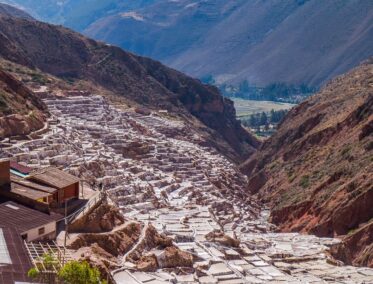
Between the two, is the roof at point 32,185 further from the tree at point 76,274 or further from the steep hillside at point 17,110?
the steep hillside at point 17,110

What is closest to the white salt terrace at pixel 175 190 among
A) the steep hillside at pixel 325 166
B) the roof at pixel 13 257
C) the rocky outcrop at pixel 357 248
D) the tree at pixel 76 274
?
the rocky outcrop at pixel 357 248

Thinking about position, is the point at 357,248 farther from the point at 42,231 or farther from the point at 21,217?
the point at 21,217

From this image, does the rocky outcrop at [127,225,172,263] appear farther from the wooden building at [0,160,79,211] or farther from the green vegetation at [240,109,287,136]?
the green vegetation at [240,109,287,136]

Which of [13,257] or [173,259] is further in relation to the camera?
[173,259]

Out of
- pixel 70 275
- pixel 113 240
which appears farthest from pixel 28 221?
pixel 70 275

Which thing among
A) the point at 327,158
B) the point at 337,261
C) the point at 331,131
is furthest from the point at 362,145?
the point at 337,261

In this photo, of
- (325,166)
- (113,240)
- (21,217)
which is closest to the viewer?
(21,217)
